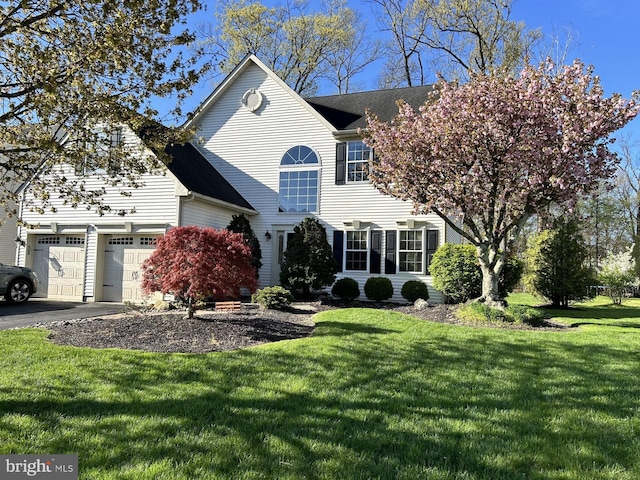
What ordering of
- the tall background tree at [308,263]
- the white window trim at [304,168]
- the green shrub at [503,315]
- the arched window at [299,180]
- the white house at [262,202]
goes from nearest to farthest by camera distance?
the green shrub at [503,315] → the tall background tree at [308,263] → the white house at [262,202] → the white window trim at [304,168] → the arched window at [299,180]

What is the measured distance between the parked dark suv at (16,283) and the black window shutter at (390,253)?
36.8 ft

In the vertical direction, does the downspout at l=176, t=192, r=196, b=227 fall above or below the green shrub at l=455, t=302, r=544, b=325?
above

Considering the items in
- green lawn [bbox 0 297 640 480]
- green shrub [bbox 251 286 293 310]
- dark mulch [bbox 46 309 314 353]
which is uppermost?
green shrub [bbox 251 286 293 310]

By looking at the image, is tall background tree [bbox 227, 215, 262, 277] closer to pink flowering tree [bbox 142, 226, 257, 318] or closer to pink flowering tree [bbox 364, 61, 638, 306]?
pink flowering tree [bbox 364, 61, 638, 306]

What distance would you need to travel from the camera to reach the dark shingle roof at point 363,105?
54.0ft

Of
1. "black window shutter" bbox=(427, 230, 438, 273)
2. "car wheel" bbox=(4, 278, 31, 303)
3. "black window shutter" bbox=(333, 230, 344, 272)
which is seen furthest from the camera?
"black window shutter" bbox=(333, 230, 344, 272)

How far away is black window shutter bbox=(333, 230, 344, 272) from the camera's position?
15945mm

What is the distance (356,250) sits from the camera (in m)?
15.9

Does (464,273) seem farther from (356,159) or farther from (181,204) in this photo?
(181,204)

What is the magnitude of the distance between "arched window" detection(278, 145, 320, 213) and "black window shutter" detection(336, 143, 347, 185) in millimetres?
799

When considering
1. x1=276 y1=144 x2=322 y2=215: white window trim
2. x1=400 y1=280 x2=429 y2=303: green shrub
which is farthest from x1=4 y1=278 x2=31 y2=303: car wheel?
x1=400 y1=280 x2=429 y2=303: green shrub

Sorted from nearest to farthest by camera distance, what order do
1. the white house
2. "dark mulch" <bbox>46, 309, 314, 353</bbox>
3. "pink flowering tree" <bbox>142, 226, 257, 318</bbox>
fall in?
"dark mulch" <bbox>46, 309, 314, 353</bbox>, "pink flowering tree" <bbox>142, 226, 257, 318</bbox>, the white house

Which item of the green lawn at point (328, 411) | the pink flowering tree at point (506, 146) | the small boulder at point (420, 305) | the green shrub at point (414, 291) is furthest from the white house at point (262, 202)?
the green lawn at point (328, 411)

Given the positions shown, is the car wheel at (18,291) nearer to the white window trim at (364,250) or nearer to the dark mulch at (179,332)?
the dark mulch at (179,332)
